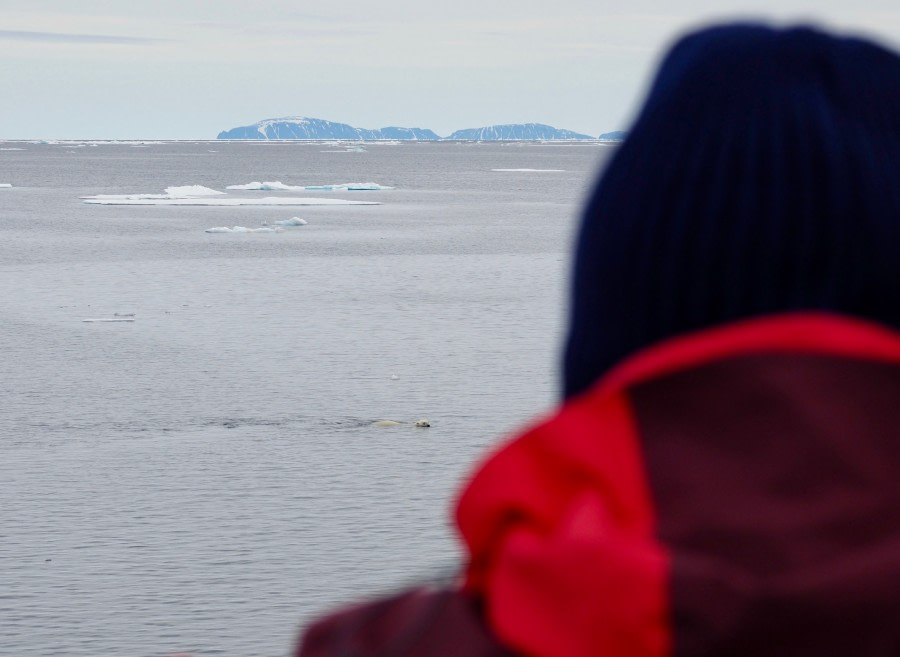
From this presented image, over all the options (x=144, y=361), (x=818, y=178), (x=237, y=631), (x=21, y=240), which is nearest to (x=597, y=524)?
(x=818, y=178)

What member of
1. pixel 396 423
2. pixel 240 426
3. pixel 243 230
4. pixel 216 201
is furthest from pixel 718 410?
pixel 216 201

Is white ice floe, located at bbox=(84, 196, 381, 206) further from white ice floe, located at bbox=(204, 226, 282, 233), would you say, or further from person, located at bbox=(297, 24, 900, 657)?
person, located at bbox=(297, 24, 900, 657)

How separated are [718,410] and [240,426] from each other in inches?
638

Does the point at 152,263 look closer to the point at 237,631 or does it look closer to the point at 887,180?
the point at 237,631

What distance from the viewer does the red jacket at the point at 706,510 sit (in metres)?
0.81

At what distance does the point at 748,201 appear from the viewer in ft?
2.97

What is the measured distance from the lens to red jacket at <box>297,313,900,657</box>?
0.81 m

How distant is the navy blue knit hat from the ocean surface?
117 millimetres

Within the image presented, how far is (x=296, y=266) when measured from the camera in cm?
3550

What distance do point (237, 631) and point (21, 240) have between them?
1395 inches

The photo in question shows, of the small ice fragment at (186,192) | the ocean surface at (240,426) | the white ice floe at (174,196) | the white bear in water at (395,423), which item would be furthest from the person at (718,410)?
the small ice fragment at (186,192)

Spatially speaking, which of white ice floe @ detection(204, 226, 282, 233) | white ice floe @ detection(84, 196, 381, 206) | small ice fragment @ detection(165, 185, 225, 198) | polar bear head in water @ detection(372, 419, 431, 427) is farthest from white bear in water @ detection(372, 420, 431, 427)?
small ice fragment @ detection(165, 185, 225, 198)

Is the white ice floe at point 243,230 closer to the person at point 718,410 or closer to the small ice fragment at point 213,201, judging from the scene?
the small ice fragment at point 213,201

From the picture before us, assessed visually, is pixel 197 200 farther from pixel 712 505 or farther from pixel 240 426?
pixel 712 505
